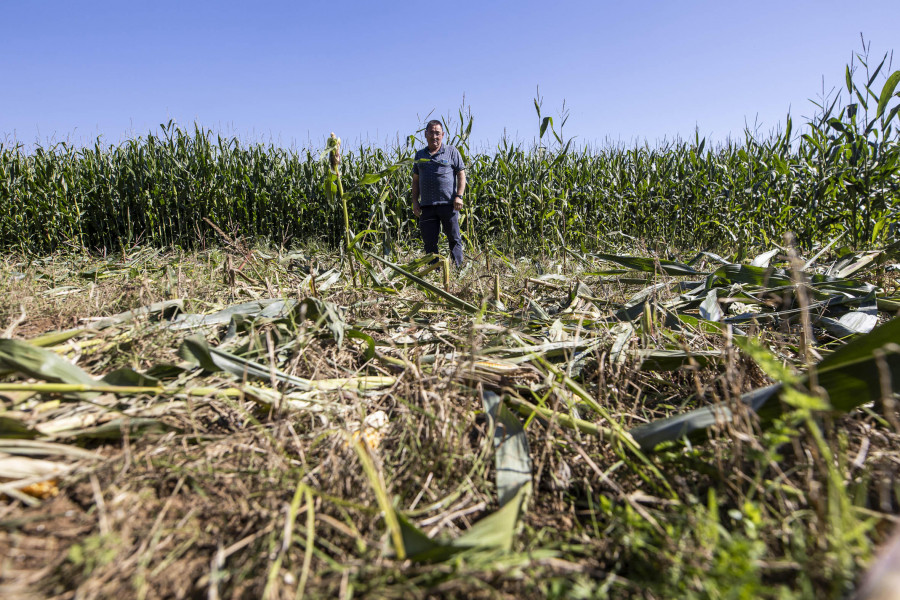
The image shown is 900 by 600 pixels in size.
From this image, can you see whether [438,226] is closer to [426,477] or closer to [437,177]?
[437,177]

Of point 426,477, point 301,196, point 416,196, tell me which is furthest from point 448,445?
point 301,196

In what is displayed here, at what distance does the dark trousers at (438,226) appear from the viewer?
5.82 meters

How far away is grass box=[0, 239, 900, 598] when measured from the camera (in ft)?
2.78

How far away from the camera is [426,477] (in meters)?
1.18

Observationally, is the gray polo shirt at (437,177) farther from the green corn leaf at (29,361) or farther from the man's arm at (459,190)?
the green corn leaf at (29,361)

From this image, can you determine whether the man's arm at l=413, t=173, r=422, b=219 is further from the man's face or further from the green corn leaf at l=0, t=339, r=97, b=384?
the green corn leaf at l=0, t=339, r=97, b=384

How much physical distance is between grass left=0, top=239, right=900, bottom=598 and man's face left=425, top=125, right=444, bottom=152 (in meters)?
4.19

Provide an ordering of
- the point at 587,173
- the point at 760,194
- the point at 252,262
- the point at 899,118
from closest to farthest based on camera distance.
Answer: the point at 252,262, the point at 899,118, the point at 760,194, the point at 587,173

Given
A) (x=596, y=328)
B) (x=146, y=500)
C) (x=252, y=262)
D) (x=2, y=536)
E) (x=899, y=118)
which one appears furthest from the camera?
(x=899, y=118)

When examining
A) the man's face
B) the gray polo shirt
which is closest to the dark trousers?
the gray polo shirt

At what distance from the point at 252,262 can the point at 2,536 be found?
4.83 feet

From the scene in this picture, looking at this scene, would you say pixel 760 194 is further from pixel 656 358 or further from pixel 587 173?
pixel 656 358

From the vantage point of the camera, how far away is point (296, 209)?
8.39 metres

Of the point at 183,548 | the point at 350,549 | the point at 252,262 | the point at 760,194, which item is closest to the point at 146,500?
the point at 183,548
